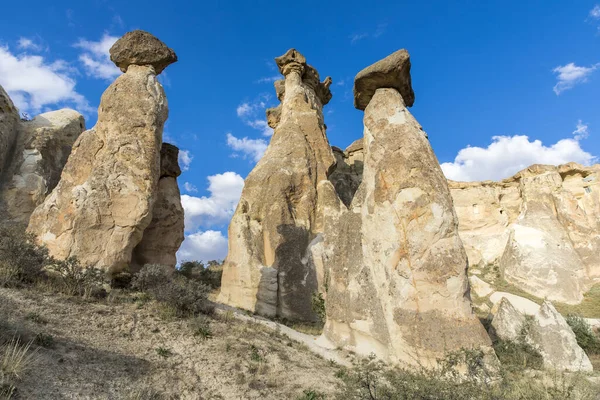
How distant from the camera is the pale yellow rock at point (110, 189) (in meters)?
7.64

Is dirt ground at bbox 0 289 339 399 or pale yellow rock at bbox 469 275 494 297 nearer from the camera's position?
dirt ground at bbox 0 289 339 399

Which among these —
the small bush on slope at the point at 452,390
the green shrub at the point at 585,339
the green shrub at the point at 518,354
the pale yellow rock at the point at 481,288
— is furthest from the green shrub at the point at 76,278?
the pale yellow rock at the point at 481,288

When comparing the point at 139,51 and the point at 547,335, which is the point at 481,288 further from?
the point at 139,51

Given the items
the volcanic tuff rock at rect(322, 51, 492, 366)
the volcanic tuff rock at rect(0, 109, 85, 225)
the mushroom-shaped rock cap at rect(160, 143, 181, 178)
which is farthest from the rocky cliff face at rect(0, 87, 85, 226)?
the volcanic tuff rock at rect(322, 51, 492, 366)

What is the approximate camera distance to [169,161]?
450 inches

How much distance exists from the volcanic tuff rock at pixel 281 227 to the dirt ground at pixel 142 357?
3.39 metres

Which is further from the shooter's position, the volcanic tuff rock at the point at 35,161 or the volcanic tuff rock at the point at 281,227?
the volcanic tuff rock at the point at 35,161

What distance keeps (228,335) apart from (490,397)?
3781 millimetres

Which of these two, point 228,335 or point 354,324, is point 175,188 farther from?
point 354,324

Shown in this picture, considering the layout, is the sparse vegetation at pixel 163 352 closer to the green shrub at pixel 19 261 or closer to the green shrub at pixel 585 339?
the green shrub at pixel 19 261

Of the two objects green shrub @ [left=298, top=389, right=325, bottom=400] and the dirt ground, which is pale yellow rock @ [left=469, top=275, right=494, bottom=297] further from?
green shrub @ [left=298, top=389, right=325, bottom=400]

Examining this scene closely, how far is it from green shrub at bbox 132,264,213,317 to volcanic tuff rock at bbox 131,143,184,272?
8.34ft

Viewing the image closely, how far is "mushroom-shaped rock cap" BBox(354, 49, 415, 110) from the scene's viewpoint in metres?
7.33

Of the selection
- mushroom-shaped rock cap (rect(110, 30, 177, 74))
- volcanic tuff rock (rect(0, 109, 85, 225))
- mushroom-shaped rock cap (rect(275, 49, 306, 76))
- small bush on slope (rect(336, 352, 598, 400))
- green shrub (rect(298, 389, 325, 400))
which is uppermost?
mushroom-shaped rock cap (rect(275, 49, 306, 76))
